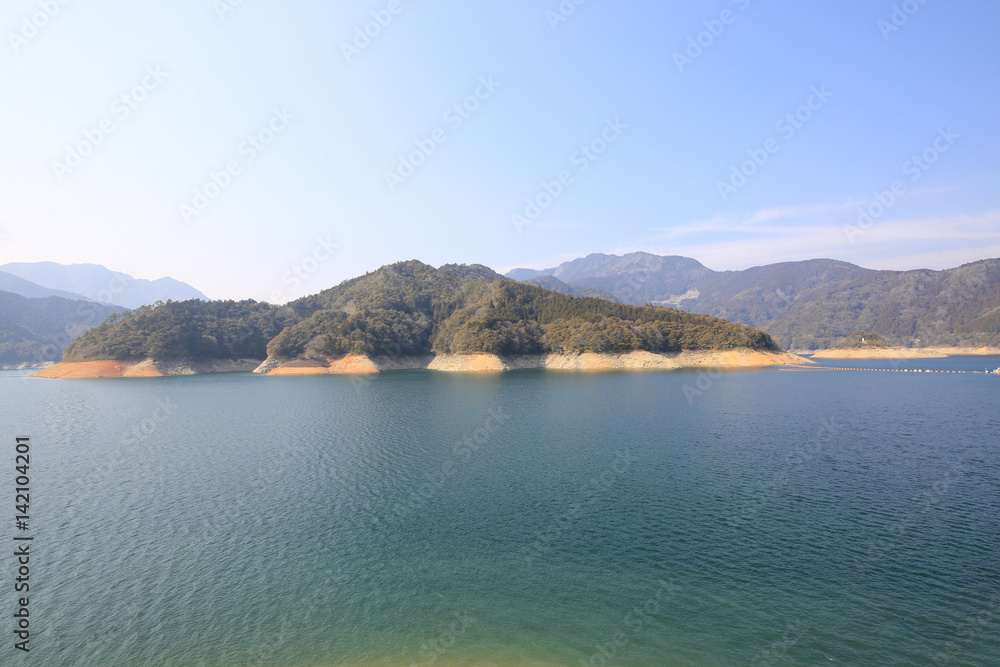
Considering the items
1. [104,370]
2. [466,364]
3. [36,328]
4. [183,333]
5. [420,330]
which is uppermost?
[36,328]

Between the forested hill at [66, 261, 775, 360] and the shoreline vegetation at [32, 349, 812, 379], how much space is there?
179 centimetres

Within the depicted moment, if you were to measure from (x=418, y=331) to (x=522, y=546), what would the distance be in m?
116

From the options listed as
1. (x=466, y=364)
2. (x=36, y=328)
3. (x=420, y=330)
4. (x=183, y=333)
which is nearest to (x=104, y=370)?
(x=183, y=333)

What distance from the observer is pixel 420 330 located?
130 metres

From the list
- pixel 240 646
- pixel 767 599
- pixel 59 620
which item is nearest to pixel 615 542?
pixel 767 599

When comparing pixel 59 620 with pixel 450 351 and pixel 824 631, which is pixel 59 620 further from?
pixel 450 351

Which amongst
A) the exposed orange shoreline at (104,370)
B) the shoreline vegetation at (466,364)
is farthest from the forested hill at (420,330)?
the exposed orange shoreline at (104,370)

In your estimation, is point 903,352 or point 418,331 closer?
point 418,331

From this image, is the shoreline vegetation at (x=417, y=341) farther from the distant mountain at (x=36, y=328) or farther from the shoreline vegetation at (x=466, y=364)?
the distant mountain at (x=36, y=328)

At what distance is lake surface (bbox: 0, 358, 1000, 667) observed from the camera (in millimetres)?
10570

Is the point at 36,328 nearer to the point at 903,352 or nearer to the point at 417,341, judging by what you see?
the point at 417,341

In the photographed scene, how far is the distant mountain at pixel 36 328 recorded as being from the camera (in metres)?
145

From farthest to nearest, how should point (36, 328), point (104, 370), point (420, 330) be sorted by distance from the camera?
point (36, 328)
point (420, 330)
point (104, 370)

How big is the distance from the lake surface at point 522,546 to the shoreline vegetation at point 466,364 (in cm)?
6682
